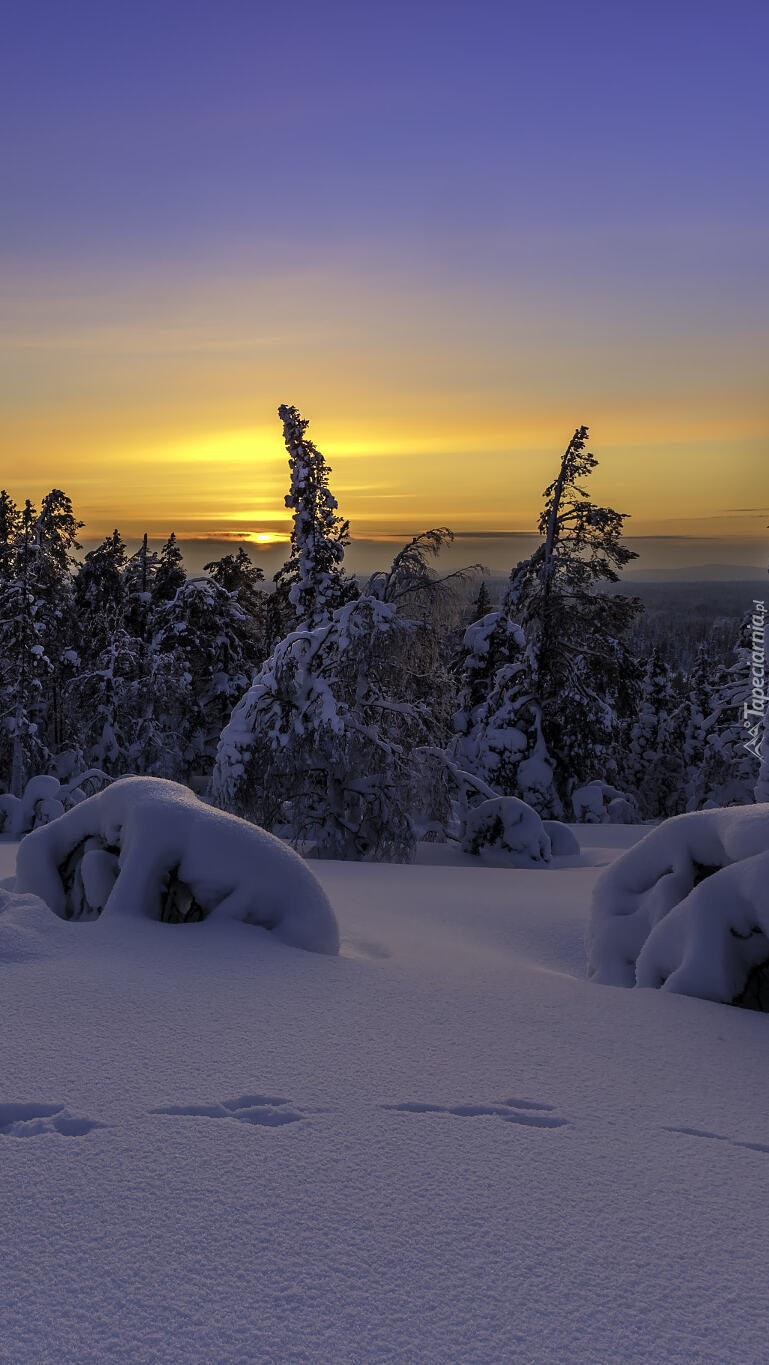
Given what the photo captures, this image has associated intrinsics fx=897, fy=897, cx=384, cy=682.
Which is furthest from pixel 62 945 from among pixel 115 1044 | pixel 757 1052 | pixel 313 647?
pixel 313 647

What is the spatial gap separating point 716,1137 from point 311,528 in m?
22.5

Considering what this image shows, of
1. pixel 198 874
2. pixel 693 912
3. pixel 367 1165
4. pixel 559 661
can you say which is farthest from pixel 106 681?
pixel 367 1165

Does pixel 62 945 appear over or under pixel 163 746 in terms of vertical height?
over

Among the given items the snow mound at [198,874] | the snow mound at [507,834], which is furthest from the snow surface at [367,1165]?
the snow mound at [507,834]

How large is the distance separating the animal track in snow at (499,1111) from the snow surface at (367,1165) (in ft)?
0.04

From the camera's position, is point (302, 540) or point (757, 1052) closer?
point (757, 1052)

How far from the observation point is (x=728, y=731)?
29.9 m

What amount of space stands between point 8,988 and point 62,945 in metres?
0.71

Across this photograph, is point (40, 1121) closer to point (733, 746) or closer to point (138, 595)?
point (733, 746)

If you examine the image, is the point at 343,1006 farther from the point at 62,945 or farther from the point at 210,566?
the point at 210,566

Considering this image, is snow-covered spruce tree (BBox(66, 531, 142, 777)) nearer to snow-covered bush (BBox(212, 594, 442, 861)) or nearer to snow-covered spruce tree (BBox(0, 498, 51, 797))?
snow-covered spruce tree (BBox(0, 498, 51, 797))

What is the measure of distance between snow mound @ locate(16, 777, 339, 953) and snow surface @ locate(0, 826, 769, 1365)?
516 mm

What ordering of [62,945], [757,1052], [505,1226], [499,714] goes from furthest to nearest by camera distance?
[499,714] → [62,945] → [757,1052] → [505,1226]

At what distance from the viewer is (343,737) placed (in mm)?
14695
